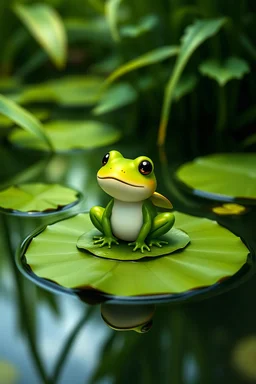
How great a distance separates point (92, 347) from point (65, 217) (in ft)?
1.39

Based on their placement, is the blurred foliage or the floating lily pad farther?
the blurred foliage

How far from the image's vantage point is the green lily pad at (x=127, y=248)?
94 cm

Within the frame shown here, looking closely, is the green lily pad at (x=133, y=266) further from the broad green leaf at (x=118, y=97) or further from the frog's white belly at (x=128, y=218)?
the broad green leaf at (x=118, y=97)

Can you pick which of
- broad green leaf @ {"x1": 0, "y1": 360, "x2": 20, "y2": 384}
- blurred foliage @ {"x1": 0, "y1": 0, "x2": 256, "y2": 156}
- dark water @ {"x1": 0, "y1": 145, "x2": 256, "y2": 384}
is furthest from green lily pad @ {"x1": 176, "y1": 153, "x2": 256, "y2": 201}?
broad green leaf @ {"x1": 0, "y1": 360, "x2": 20, "y2": 384}

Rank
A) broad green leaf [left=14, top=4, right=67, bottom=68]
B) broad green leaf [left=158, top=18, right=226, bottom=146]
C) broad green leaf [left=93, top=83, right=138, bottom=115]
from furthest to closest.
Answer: broad green leaf [left=14, top=4, right=67, bottom=68]
broad green leaf [left=93, top=83, right=138, bottom=115]
broad green leaf [left=158, top=18, right=226, bottom=146]

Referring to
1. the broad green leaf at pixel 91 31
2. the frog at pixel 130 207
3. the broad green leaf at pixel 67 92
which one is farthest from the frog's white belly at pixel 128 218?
the broad green leaf at pixel 91 31

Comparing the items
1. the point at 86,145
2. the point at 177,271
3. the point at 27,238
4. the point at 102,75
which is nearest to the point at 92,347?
the point at 177,271

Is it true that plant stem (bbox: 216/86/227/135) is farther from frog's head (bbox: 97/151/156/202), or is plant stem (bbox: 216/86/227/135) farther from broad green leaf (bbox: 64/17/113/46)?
frog's head (bbox: 97/151/156/202)

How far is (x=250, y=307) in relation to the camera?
2.83 ft

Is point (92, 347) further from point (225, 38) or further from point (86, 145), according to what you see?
point (225, 38)

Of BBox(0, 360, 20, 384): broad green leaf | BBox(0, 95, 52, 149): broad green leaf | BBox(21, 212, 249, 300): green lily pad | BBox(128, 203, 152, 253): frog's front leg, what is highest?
BBox(0, 95, 52, 149): broad green leaf

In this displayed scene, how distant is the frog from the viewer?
0.92 meters

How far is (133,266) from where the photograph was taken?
35.9 inches

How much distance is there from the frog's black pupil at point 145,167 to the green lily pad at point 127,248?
133mm
